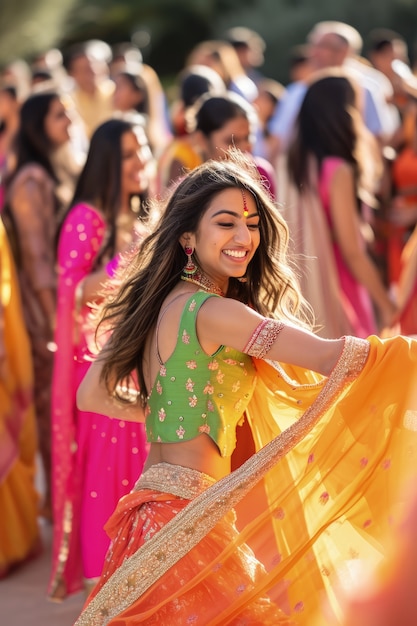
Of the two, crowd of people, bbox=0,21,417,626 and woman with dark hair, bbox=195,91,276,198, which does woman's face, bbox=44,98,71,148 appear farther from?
crowd of people, bbox=0,21,417,626

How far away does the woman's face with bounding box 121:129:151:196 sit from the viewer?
4.16 metres

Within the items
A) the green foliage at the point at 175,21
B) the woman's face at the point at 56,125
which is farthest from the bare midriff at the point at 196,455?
the green foliage at the point at 175,21

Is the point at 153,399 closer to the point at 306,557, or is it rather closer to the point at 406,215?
the point at 306,557

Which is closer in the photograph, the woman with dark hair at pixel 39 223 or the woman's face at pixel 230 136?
the woman's face at pixel 230 136

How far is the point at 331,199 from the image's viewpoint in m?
4.83

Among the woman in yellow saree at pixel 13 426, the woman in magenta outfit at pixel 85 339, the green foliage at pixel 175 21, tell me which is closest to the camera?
the woman in magenta outfit at pixel 85 339

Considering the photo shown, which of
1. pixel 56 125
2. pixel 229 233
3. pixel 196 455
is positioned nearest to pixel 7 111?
pixel 56 125

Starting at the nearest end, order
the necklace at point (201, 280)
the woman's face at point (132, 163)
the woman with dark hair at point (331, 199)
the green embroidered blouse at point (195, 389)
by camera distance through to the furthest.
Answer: the green embroidered blouse at point (195, 389), the necklace at point (201, 280), the woman's face at point (132, 163), the woman with dark hair at point (331, 199)

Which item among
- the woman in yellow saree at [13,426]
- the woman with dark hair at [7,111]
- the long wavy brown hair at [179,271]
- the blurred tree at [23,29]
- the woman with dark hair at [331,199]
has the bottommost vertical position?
the blurred tree at [23,29]

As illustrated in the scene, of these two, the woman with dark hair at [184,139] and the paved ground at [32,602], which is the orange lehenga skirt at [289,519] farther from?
the woman with dark hair at [184,139]

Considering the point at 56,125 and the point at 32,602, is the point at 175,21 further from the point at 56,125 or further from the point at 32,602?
the point at 32,602

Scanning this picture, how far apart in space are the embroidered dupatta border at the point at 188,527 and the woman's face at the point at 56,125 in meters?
2.99

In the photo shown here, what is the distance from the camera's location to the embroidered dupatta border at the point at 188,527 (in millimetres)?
2504

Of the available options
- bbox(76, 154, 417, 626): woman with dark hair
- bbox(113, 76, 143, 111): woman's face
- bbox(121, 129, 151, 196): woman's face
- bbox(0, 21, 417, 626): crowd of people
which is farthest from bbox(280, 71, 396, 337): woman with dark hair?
bbox(113, 76, 143, 111): woman's face
